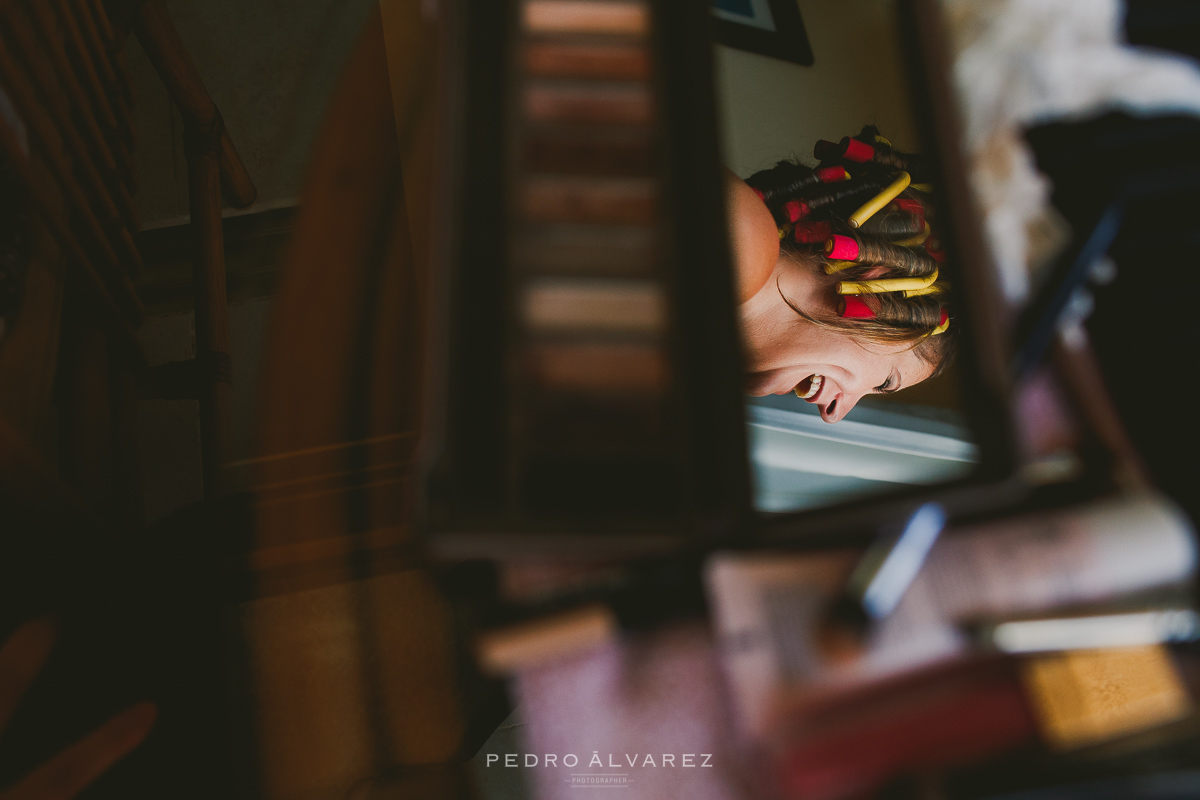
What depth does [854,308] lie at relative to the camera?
2.05ft

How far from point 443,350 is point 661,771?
1.20 ft

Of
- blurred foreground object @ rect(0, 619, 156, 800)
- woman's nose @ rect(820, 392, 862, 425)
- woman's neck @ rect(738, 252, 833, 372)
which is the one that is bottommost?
blurred foreground object @ rect(0, 619, 156, 800)

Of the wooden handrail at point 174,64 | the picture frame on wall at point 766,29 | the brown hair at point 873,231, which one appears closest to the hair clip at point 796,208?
the brown hair at point 873,231

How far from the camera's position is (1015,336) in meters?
0.47

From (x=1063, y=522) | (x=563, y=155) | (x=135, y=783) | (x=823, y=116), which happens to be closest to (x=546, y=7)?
(x=563, y=155)

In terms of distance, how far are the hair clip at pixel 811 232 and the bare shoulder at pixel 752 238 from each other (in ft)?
0.08

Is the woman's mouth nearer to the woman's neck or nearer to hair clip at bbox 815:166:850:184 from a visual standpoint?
the woman's neck

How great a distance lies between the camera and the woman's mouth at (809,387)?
62 centimetres

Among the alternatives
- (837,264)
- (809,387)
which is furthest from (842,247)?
(809,387)

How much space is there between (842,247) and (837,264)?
2 cm

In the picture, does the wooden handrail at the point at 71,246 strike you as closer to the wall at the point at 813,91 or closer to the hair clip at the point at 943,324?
the wall at the point at 813,91

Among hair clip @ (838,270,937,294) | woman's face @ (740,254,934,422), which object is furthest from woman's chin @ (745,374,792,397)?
hair clip @ (838,270,937,294)

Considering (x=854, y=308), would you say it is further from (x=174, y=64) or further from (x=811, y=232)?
(x=174, y=64)

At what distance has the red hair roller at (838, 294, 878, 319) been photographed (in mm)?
616
